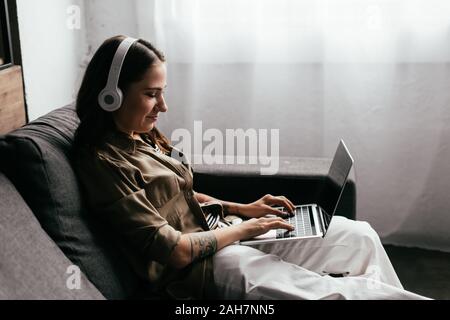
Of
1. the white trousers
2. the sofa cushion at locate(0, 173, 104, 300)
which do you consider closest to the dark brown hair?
the sofa cushion at locate(0, 173, 104, 300)

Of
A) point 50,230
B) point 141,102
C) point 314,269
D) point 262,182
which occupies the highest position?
point 141,102

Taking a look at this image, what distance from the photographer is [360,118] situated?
89.1 inches

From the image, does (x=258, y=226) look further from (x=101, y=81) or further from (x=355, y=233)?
(x=101, y=81)

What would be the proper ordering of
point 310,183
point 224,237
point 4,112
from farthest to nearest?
point 310,183, point 4,112, point 224,237

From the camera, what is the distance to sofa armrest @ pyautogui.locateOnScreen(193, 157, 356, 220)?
69.4 inches

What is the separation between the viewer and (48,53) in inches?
82.4

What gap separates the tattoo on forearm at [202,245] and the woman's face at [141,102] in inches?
12.0

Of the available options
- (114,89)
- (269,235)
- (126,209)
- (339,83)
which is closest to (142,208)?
(126,209)

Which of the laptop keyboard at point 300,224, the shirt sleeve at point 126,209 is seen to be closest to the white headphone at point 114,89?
the shirt sleeve at point 126,209

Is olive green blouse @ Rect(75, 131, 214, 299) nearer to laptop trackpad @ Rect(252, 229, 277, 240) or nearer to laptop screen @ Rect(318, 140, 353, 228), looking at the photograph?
laptop trackpad @ Rect(252, 229, 277, 240)

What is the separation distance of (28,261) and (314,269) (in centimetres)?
73

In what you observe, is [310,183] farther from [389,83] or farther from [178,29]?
[178,29]
